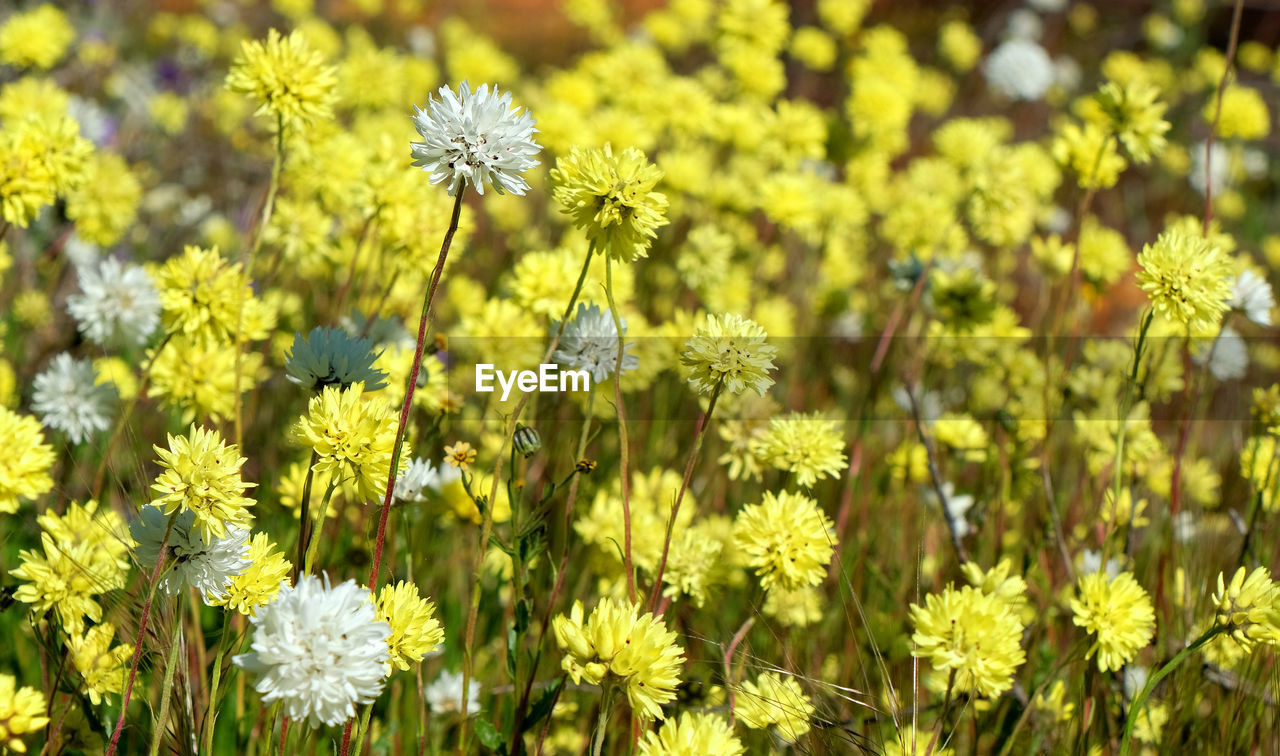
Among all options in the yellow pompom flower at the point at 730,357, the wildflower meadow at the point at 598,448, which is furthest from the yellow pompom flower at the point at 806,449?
the yellow pompom flower at the point at 730,357

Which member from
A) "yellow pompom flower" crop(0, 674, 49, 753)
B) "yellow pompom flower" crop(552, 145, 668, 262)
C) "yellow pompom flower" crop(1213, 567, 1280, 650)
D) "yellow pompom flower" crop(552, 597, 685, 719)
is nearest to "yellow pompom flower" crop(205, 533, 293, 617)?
"yellow pompom flower" crop(0, 674, 49, 753)

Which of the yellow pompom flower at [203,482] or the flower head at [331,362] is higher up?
the flower head at [331,362]

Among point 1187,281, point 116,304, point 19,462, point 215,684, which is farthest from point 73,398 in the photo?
point 1187,281

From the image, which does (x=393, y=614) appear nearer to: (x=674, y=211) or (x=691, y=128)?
(x=691, y=128)

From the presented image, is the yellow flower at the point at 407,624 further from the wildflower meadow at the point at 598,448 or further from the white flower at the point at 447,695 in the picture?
the white flower at the point at 447,695

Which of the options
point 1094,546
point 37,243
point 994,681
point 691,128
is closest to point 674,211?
point 691,128

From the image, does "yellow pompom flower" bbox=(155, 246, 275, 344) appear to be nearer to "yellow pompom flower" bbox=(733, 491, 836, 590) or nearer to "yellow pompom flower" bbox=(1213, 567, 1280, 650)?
"yellow pompom flower" bbox=(733, 491, 836, 590)
